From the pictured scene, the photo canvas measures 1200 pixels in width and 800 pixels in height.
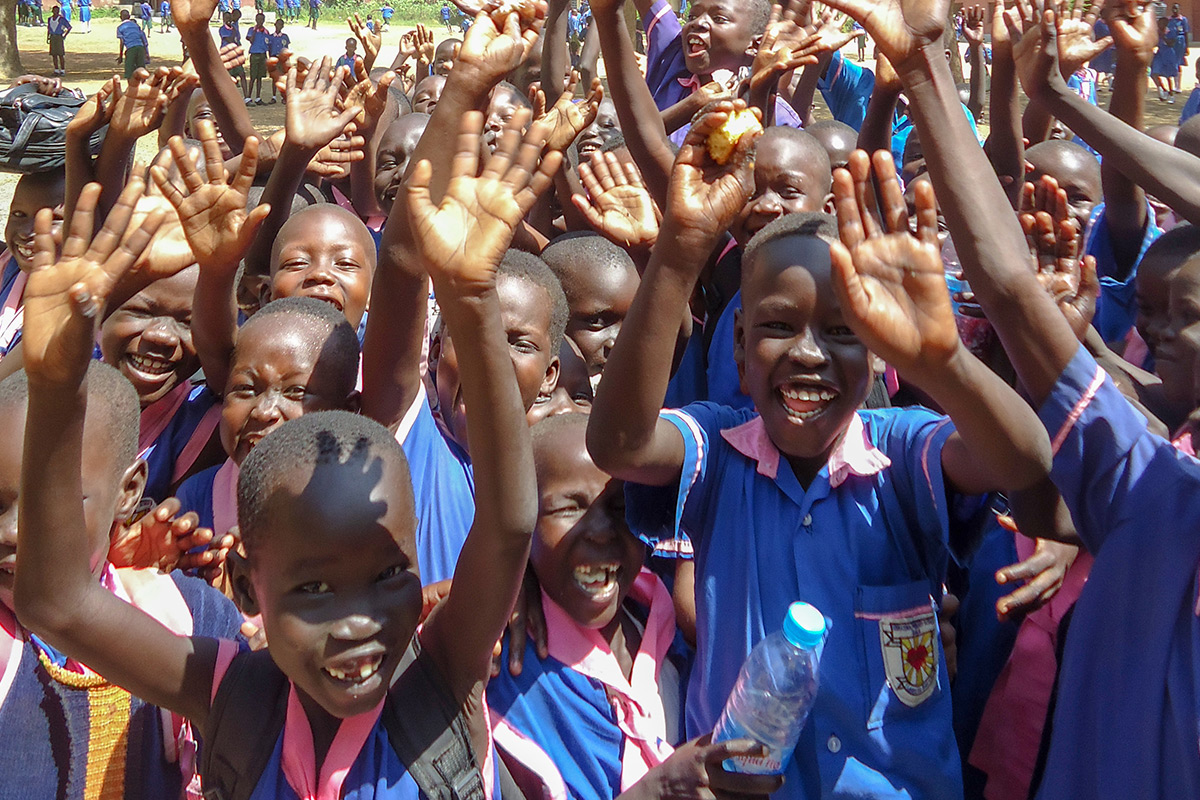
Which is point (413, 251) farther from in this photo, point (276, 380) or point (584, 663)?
point (584, 663)

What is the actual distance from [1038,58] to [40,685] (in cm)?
281

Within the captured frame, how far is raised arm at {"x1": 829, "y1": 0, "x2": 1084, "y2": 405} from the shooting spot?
5.42 ft

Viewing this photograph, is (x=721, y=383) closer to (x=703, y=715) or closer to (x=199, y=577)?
(x=703, y=715)

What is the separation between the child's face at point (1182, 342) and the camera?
2107mm

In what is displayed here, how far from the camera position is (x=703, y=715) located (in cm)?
200

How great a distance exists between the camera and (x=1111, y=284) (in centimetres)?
316

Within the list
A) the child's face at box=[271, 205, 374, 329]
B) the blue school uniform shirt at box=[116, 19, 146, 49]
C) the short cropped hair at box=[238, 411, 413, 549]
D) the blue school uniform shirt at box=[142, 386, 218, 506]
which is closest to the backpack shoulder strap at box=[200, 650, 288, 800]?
the short cropped hair at box=[238, 411, 413, 549]

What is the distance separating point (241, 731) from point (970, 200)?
144 centimetres

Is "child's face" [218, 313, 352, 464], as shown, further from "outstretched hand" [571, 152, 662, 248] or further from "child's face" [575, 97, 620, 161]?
"child's face" [575, 97, 620, 161]

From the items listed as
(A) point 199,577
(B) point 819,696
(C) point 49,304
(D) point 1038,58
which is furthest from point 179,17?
(B) point 819,696

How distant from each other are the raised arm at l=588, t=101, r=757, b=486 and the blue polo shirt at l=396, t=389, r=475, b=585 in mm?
580

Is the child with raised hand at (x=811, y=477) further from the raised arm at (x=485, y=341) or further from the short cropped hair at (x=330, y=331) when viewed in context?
the short cropped hair at (x=330, y=331)

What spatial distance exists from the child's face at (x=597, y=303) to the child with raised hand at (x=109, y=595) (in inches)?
53.6

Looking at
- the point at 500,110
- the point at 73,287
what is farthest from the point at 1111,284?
the point at 73,287
